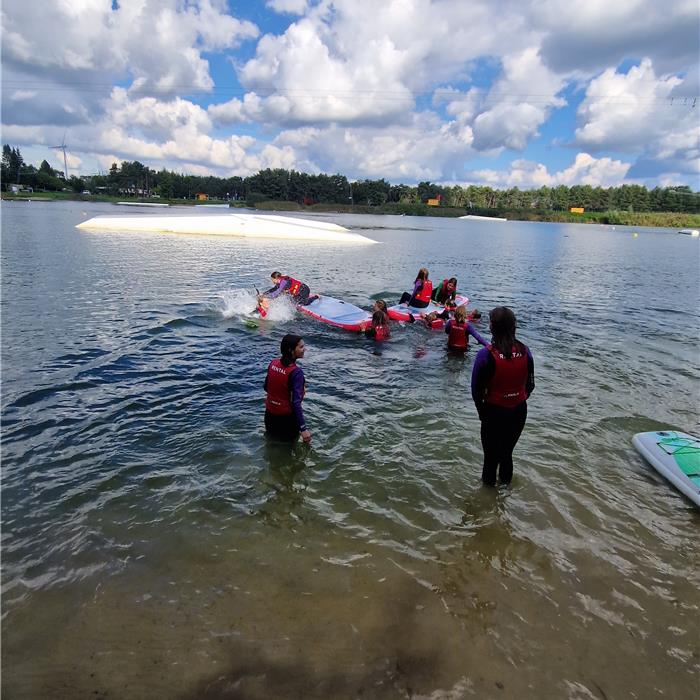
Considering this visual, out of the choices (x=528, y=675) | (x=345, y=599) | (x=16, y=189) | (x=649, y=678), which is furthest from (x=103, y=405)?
(x=16, y=189)

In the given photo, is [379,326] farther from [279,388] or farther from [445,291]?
[279,388]

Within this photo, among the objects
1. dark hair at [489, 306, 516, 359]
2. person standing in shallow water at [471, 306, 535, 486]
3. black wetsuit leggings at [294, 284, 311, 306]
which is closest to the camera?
dark hair at [489, 306, 516, 359]

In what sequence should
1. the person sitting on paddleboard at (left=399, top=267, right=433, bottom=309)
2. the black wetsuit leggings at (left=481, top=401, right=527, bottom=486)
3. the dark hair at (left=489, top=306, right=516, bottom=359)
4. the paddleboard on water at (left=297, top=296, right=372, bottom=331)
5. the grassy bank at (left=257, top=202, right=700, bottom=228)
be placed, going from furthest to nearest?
the grassy bank at (left=257, top=202, right=700, bottom=228), the person sitting on paddleboard at (left=399, top=267, right=433, bottom=309), the paddleboard on water at (left=297, top=296, right=372, bottom=331), the black wetsuit leggings at (left=481, top=401, right=527, bottom=486), the dark hair at (left=489, top=306, right=516, bottom=359)

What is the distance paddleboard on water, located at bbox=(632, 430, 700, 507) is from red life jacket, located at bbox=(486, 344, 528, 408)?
10.1 feet

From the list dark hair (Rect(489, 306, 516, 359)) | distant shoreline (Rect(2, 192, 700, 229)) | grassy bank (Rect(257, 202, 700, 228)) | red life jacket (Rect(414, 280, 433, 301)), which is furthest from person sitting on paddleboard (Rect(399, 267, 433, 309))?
grassy bank (Rect(257, 202, 700, 228))

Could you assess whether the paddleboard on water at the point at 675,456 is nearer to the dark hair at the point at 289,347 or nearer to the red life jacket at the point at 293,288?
the dark hair at the point at 289,347

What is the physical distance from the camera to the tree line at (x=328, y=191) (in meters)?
151

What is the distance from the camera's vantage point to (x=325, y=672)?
365 cm

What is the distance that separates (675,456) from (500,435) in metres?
3.32

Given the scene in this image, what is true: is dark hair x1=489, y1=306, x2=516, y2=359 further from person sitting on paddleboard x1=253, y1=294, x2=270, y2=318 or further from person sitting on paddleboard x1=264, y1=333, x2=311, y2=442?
person sitting on paddleboard x1=253, y1=294, x2=270, y2=318

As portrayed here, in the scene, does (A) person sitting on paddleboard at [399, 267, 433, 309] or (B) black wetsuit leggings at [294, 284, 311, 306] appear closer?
(A) person sitting on paddleboard at [399, 267, 433, 309]

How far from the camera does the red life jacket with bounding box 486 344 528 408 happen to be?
5066mm

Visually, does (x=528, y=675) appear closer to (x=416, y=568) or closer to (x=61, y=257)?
(x=416, y=568)

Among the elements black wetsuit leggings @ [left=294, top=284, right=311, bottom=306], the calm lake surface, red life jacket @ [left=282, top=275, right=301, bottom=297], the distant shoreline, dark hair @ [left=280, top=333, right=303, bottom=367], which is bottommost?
the calm lake surface
